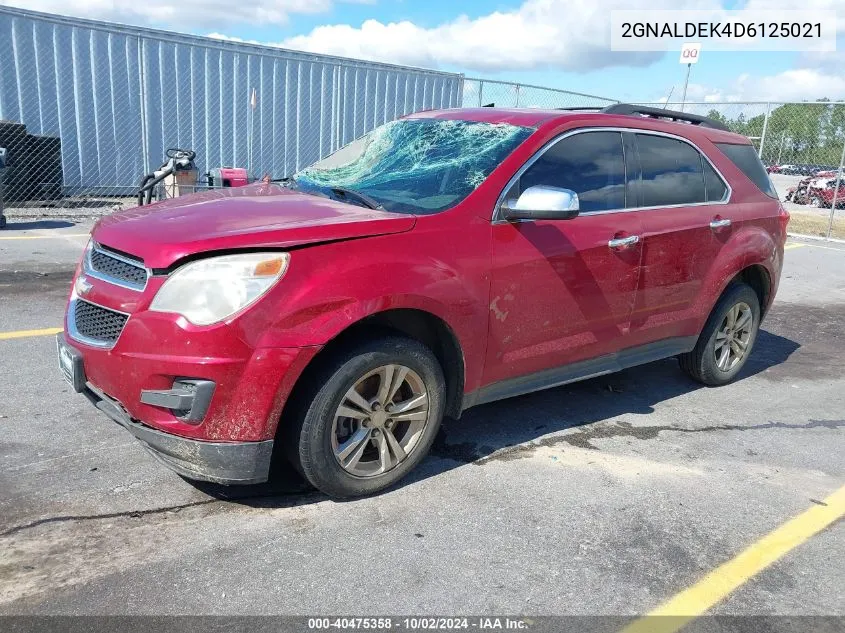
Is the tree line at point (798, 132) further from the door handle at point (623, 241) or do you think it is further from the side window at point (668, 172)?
the door handle at point (623, 241)

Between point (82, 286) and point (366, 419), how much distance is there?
1.42m

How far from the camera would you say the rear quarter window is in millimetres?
5117

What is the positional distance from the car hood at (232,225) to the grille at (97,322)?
276 millimetres

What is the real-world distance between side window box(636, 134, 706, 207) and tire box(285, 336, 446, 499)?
75.4 inches

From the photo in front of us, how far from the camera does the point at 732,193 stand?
5.01 m

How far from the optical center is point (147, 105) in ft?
46.0

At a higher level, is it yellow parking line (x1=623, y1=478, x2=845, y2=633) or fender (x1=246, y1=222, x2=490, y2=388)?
fender (x1=246, y1=222, x2=490, y2=388)

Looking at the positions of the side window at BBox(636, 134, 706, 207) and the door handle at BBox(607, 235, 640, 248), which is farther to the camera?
the side window at BBox(636, 134, 706, 207)

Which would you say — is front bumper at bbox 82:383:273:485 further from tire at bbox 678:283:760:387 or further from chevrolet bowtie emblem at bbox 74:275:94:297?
tire at bbox 678:283:760:387

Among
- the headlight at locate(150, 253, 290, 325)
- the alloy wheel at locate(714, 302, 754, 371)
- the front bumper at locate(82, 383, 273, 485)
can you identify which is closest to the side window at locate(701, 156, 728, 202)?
the alloy wheel at locate(714, 302, 754, 371)

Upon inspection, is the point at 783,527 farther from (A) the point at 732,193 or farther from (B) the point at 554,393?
(A) the point at 732,193

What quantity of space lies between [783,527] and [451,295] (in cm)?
188

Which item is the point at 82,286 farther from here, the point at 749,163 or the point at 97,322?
the point at 749,163

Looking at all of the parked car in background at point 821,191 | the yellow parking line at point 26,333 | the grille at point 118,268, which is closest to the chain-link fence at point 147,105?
the yellow parking line at point 26,333
